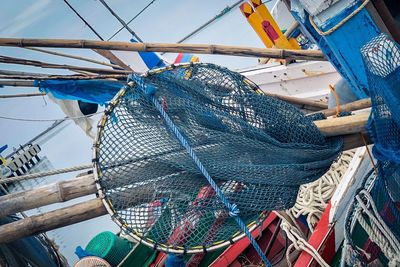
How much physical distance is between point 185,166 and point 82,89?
4066 millimetres

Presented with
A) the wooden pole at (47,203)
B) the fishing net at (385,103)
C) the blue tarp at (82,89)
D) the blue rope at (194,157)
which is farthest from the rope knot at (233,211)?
the blue tarp at (82,89)

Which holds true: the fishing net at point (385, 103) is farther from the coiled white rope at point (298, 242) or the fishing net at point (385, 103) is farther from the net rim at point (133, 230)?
the coiled white rope at point (298, 242)

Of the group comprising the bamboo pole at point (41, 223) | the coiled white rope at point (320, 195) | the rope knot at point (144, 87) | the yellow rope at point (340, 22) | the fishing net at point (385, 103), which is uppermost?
the rope knot at point (144, 87)

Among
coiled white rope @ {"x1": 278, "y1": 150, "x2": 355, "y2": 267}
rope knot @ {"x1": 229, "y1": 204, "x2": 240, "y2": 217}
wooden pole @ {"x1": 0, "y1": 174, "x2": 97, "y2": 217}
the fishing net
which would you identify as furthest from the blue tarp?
rope knot @ {"x1": 229, "y1": 204, "x2": 240, "y2": 217}

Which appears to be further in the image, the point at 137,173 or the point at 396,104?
the point at 396,104

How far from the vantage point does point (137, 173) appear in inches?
67.7

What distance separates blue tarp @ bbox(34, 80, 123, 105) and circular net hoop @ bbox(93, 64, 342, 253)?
3482mm

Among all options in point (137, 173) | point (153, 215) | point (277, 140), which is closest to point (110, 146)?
point (137, 173)

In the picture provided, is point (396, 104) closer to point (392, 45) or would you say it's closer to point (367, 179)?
point (392, 45)

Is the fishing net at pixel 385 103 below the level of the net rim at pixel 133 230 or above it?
below

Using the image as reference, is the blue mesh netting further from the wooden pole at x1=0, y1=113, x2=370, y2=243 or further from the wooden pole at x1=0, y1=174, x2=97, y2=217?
the wooden pole at x1=0, y1=174, x2=97, y2=217

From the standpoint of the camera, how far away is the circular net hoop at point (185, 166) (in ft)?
5.57

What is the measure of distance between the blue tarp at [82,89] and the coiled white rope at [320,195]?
290 cm

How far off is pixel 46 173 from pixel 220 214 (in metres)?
1.48
